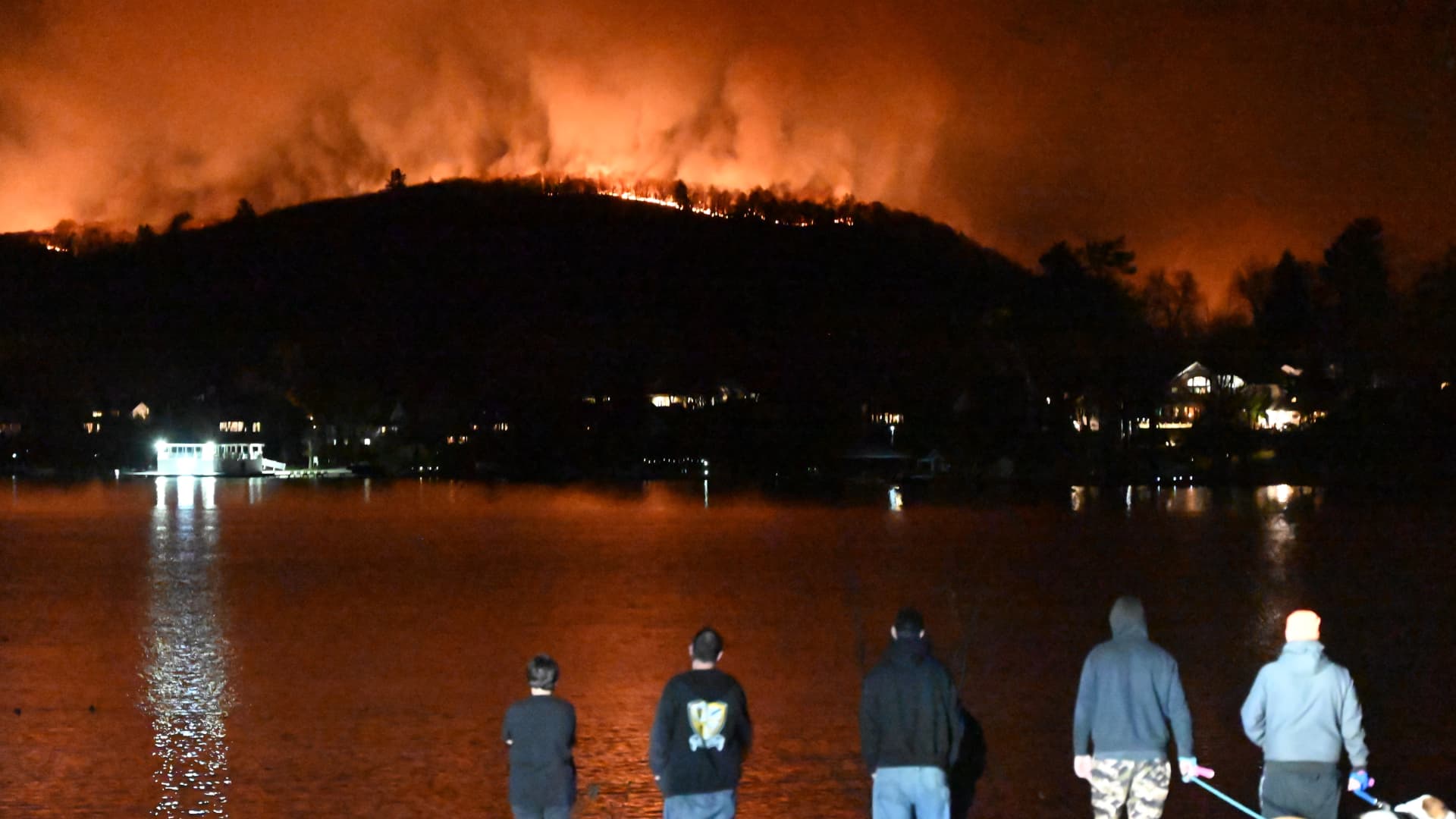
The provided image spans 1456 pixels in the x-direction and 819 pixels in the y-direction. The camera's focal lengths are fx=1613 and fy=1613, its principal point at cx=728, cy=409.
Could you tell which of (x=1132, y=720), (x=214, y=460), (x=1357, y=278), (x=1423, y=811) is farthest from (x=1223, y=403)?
(x=1423, y=811)

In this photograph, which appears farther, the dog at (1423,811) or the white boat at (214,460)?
the white boat at (214,460)

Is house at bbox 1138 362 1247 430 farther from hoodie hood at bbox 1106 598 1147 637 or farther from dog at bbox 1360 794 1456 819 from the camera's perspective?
dog at bbox 1360 794 1456 819

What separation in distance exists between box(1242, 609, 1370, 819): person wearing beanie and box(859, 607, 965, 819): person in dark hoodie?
5.64 ft

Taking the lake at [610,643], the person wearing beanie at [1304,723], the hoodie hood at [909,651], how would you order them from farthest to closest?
the lake at [610,643], the person wearing beanie at [1304,723], the hoodie hood at [909,651]

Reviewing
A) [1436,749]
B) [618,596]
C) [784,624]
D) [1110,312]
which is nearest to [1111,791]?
[1436,749]

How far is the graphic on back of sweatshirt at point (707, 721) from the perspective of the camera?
7.82 m

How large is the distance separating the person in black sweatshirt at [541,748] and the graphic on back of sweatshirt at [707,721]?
0.68m

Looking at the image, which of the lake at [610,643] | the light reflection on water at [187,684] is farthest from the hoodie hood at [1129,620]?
the light reflection on water at [187,684]

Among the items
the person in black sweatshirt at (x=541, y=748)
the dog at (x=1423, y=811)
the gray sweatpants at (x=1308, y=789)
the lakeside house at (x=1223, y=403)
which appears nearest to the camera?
the dog at (x=1423, y=811)

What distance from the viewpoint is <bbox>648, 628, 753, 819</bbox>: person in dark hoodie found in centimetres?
782

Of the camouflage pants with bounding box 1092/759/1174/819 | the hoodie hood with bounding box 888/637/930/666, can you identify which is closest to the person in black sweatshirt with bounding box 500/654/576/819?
the hoodie hood with bounding box 888/637/930/666

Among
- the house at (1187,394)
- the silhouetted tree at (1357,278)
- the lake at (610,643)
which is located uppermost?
the silhouetted tree at (1357,278)

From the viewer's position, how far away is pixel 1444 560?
35281 millimetres

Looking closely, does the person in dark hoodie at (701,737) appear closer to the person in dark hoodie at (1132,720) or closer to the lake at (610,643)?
the person in dark hoodie at (1132,720)
